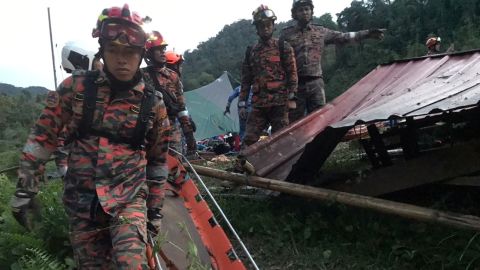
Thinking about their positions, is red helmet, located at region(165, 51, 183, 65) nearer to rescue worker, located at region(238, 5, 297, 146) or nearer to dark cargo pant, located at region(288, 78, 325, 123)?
rescue worker, located at region(238, 5, 297, 146)

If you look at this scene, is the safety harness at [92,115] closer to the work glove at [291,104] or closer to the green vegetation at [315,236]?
the green vegetation at [315,236]

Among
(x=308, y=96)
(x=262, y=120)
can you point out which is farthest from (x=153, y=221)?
(x=308, y=96)

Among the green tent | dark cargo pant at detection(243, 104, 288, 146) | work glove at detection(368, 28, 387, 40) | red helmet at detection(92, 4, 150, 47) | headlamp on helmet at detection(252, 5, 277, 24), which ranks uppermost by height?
headlamp on helmet at detection(252, 5, 277, 24)

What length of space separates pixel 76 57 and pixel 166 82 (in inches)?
45.1

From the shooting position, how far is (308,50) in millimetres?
7168

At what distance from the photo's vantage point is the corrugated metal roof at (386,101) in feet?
11.7

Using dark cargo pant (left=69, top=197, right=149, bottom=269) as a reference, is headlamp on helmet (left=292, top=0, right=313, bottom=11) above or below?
above

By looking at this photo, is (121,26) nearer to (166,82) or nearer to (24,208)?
(24,208)

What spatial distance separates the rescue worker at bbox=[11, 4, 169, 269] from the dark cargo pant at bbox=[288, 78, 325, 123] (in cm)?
438

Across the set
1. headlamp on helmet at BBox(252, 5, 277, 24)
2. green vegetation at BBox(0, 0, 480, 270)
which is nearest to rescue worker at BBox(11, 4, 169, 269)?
green vegetation at BBox(0, 0, 480, 270)

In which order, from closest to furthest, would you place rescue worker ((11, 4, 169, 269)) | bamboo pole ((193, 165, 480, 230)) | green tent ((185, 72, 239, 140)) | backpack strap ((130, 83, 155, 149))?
rescue worker ((11, 4, 169, 269))
backpack strap ((130, 83, 155, 149))
bamboo pole ((193, 165, 480, 230))
green tent ((185, 72, 239, 140))

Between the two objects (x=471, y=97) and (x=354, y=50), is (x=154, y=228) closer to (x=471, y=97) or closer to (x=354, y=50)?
(x=471, y=97)

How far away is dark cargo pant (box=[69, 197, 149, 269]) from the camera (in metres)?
2.69

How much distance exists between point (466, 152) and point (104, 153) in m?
3.12
